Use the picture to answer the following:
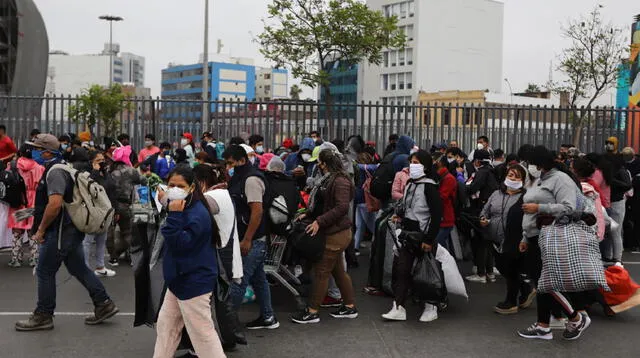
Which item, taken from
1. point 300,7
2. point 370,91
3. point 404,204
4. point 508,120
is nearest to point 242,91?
point 370,91

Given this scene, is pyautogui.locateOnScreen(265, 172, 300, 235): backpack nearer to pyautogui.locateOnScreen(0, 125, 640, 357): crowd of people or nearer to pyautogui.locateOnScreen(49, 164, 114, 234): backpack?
pyautogui.locateOnScreen(0, 125, 640, 357): crowd of people

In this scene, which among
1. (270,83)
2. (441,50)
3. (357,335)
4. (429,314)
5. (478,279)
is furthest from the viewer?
(270,83)

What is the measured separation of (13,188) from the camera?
10.7 meters

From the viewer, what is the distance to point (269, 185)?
24.3ft

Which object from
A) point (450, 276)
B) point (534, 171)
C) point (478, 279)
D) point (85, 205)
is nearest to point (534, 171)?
point (534, 171)

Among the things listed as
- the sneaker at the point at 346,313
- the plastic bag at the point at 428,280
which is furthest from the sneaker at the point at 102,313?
the plastic bag at the point at 428,280

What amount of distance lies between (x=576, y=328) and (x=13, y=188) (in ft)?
26.1

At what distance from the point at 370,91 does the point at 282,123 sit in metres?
77.3

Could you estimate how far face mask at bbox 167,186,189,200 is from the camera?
5.12 meters

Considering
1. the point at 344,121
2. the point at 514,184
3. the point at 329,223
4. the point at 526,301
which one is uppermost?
the point at 344,121

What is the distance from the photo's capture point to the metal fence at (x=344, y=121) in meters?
16.3

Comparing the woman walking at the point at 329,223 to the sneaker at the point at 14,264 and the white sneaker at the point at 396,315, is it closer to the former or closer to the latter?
the white sneaker at the point at 396,315

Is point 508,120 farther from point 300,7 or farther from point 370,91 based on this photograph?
A: point 370,91

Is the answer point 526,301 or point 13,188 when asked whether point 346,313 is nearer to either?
point 526,301
